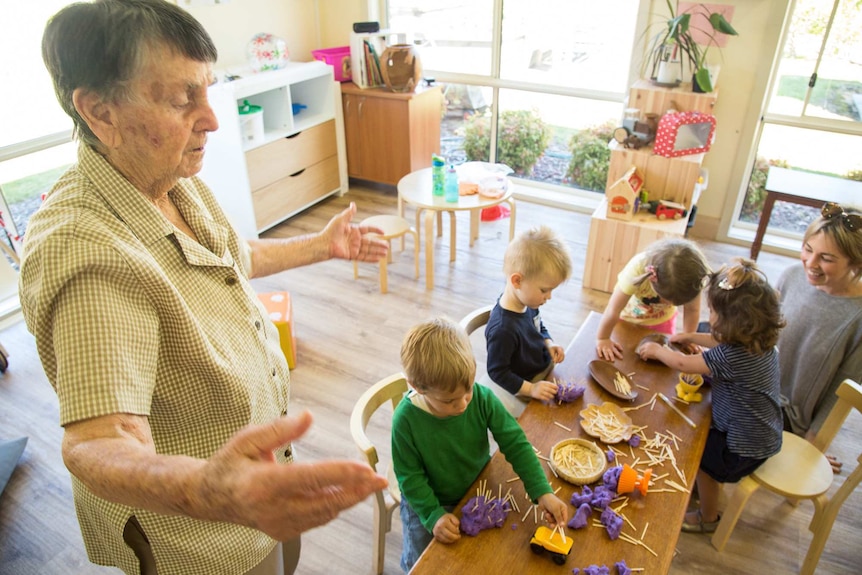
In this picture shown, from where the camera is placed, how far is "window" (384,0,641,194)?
4.23 m

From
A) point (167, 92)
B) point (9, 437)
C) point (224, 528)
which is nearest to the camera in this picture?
point (167, 92)

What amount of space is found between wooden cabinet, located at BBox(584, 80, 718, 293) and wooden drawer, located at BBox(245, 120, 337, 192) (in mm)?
2246

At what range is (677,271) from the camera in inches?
76.5

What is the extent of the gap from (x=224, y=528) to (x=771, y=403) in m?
1.60

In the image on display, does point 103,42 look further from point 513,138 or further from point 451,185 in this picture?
point 513,138

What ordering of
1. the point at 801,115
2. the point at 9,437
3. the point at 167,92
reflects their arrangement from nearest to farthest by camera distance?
the point at 167,92
the point at 9,437
the point at 801,115

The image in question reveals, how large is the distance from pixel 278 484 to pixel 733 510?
1840mm

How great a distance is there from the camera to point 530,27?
4.42m

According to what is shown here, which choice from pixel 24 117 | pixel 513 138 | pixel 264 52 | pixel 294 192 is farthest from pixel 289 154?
pixel 513 138

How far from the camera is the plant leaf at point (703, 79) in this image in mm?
3324

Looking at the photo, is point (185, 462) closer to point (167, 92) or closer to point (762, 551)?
point (167, 92)

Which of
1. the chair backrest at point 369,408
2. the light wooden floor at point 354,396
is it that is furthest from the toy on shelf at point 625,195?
the chair backrest at point 369,408

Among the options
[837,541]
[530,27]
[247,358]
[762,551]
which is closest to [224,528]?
[247,358]

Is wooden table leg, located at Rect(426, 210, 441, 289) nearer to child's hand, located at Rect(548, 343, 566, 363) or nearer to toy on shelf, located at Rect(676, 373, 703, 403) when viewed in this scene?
child's hand, located at Rect(548, 343, 566, 363)
